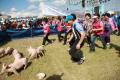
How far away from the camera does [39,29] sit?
28.9m

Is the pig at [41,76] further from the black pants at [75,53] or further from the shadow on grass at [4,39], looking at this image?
the shadow on grass at [4,39]

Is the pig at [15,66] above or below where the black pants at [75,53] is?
below

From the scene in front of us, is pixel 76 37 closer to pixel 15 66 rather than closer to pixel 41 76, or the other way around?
pixel 41 76

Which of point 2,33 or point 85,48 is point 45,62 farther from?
point 2,33

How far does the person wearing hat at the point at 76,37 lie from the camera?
1012 cm

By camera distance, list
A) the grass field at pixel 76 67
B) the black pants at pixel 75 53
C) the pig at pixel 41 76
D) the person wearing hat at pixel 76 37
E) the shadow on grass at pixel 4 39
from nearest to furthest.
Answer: the person wearing hat at pixel 76 37, the grass field at pixel 76 67, the black pants at pixel 75 53, the pig at pixel 41 76, the shadow on grass at pixel 4 39

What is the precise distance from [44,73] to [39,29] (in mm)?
16500

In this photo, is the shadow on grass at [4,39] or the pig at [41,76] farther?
the shadow on grass at [4,39]

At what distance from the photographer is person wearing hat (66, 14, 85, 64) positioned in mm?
10123

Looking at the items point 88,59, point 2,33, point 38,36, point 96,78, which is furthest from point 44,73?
point 38,36

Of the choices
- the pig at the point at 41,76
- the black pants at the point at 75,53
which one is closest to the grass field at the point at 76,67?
the pig at the point at 41,76

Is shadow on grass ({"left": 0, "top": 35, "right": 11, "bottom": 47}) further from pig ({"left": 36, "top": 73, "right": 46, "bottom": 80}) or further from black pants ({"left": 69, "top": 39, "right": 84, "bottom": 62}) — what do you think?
black pants ({"left": 69, "top": 39, "right": 84, "bottom": 62})

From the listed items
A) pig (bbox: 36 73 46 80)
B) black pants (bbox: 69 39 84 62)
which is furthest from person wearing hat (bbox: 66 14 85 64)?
pig (bbox: 36 73 46 80)

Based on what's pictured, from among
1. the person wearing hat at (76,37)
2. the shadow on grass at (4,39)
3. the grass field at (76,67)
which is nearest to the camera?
the person wearing hat at (76,37)
